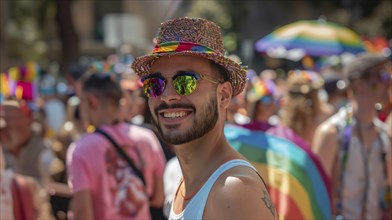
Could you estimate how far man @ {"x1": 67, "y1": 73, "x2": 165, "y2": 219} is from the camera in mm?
4328

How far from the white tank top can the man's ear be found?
0.93 ft

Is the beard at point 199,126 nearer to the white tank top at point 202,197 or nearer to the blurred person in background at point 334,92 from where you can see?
the white tank top at point 202,197

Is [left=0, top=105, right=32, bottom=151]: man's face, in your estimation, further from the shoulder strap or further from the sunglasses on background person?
the sunglasses on background person

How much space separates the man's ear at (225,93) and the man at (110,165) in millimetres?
1652

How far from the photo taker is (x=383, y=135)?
5.07 meters

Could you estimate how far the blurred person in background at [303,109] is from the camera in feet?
23.2

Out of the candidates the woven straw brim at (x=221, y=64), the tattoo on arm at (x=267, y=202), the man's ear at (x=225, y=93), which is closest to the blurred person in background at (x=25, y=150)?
the woven straw brim at (x=221, y=64)

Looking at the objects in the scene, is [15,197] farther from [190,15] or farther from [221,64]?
[190,15]

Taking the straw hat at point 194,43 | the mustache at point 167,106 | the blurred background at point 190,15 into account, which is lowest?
the mustache at point 167,106

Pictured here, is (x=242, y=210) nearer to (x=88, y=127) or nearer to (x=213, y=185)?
(x=213, y=185)

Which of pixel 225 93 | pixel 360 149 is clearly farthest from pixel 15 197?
pixel 360 149

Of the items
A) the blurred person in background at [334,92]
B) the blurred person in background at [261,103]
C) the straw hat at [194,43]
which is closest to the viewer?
the straw hat at [194,43]

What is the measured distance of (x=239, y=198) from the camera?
2432mm

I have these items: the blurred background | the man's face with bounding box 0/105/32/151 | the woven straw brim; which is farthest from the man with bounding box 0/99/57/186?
the blurred background
